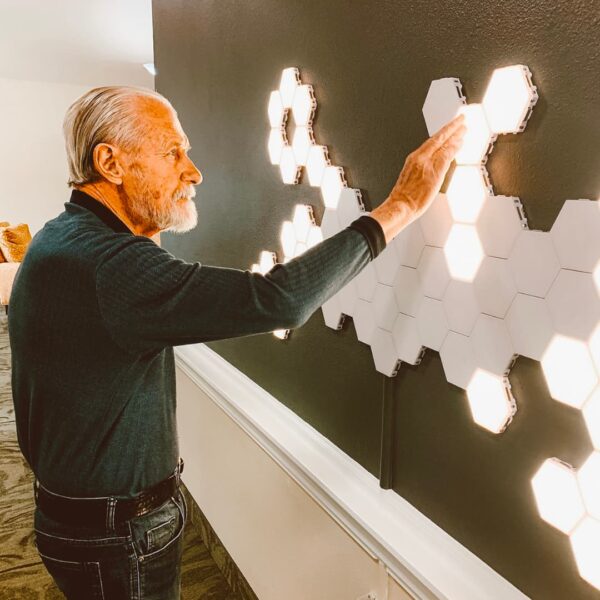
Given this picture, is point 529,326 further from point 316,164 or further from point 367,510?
point 316,164

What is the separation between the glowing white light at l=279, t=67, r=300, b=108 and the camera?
1.42 m

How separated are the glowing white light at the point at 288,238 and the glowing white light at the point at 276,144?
19 cm

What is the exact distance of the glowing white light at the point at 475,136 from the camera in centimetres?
90

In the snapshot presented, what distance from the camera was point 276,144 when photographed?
153 centimetres

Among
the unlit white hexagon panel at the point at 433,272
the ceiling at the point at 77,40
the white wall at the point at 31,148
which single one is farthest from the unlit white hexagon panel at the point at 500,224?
the white wall at the point at 31,148

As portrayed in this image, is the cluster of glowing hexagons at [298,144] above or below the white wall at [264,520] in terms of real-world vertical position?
above

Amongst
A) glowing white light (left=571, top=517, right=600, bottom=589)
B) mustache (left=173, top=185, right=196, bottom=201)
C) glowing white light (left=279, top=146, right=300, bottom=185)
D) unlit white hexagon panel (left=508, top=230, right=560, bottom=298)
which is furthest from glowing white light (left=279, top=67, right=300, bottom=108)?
glowing white light (left=571, top=517, right=600, bottom=589)

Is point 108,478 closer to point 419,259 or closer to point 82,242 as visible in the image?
point 82,242

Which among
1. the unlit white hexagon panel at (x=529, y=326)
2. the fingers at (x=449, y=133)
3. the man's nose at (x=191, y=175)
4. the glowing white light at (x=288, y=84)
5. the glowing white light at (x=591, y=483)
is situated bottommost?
the glowing white light at (x=591, y=483)

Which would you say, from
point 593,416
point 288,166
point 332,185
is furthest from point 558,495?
point 288,166

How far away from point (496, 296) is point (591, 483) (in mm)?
323

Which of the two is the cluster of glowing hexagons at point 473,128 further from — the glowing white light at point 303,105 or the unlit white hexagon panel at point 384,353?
the glowing white light at point 303,105

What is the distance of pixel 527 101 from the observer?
0.81m

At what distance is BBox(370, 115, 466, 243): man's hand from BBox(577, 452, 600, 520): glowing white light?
461 millimetres
